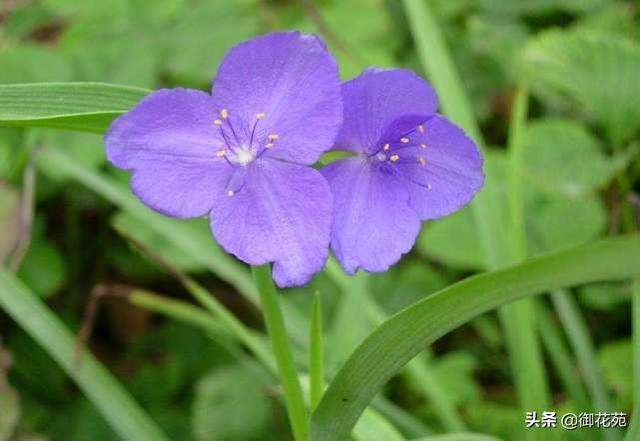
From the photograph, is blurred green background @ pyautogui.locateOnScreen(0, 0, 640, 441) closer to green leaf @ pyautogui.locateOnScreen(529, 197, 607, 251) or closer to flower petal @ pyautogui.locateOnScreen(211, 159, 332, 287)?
green leaf @ pyautogui.locateOnScreen(529, 197, 607, 251)

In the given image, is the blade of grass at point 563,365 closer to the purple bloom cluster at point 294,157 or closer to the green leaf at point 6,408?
the purple bloom cluster at point 294,157

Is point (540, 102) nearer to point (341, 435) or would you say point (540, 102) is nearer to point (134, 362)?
point (134, 362)

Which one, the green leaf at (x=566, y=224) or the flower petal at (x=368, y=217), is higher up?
the green leaf at (x=566, y=224)

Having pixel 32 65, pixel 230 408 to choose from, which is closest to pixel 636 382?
pixel 230 408

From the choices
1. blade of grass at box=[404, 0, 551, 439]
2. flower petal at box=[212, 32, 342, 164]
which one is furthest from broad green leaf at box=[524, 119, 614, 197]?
flower petal at box=[212, 32, 342, 164]

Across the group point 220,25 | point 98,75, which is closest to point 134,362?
point 98,75

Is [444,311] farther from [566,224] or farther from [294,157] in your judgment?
[566,224]

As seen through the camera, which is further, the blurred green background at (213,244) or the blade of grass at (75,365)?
the blurred green background at (213,244)

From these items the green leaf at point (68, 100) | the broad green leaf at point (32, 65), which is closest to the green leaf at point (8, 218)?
the broad green leaf at point (32, 65)
